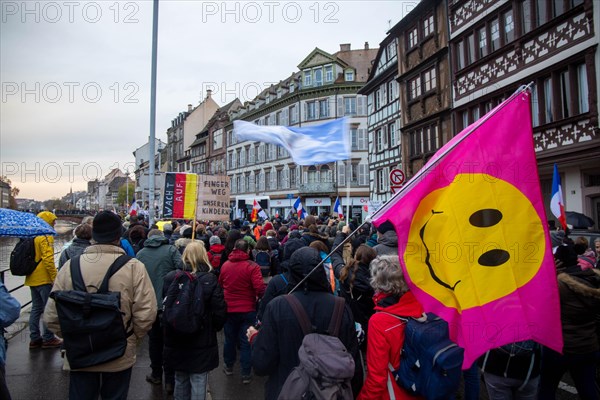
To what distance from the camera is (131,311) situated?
3.38 m

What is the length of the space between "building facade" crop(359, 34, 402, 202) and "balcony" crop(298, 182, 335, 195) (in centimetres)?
1051

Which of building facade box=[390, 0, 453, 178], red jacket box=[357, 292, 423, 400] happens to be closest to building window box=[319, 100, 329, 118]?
building facade box=[390, 0, 453, 178]

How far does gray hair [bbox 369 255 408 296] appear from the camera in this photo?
2.98 meters

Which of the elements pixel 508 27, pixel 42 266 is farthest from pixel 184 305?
pixel 508 27

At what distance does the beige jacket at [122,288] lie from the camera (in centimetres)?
329

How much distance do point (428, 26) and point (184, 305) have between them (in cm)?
2187

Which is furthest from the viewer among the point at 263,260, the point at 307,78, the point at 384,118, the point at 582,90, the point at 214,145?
the point at 214,145

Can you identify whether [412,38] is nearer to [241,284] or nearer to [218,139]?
[241,284]

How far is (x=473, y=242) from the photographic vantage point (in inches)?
118

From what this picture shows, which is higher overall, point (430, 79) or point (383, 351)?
point (430, 79)

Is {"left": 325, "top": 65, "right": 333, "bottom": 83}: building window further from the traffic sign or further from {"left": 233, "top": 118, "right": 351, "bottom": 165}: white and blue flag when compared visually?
{"left": 233, "top": 118, "right": 351, "bottom": 165}: white and blue flag

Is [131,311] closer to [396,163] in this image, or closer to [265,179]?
[396,163]

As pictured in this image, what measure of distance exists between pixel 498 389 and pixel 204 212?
22.8ft

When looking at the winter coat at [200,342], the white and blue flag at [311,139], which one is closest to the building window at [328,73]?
the white and blue flag at [311,139]
